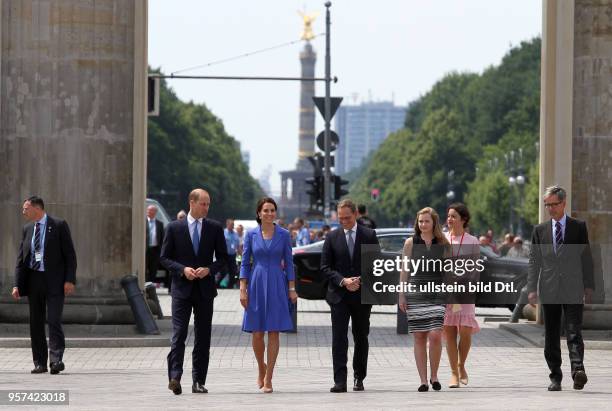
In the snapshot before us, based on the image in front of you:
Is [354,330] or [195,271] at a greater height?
[195,271]

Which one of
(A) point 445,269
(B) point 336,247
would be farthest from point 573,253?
(B) point 336,247

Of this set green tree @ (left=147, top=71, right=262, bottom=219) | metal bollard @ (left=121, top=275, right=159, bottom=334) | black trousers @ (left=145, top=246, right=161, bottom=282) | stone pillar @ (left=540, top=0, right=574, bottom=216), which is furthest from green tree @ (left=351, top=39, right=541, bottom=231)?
metal bollard @ (left=121, top=275, right=159, bottom=334)

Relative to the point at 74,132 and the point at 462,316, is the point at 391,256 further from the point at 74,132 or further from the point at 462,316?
the point at 462,316

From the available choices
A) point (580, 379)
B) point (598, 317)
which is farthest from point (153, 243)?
point (580, 379)

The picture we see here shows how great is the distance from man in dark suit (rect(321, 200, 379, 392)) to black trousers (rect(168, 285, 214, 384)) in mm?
1103

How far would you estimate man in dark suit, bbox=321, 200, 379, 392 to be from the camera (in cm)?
1527

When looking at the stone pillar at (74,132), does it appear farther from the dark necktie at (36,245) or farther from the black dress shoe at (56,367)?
the black dress shoe at (56,367)

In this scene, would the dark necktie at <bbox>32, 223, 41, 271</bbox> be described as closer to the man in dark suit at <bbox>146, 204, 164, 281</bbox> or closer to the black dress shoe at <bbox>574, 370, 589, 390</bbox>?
the black dress shoe at <bbox>574, 370, 589, 390</bbox>

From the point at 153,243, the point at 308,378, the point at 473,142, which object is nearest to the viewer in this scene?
the point at 308,378

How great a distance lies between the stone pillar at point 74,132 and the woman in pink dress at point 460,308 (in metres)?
6.59

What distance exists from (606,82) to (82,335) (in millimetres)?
7011

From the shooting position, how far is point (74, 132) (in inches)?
846

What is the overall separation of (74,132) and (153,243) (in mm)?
9195

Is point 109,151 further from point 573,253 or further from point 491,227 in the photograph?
point 491,227
